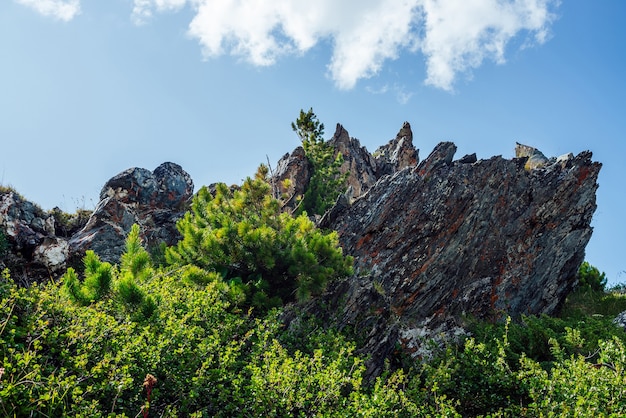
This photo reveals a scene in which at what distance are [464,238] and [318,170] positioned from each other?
14.1m

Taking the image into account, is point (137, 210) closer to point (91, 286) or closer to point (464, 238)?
point (91, 286)

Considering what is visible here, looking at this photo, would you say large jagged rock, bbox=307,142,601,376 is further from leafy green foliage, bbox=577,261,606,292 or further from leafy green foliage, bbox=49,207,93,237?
leafy green foliage, bbox=49,207,93,237

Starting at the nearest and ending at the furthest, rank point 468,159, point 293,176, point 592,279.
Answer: point 468,159
point 592,279
point 293,176

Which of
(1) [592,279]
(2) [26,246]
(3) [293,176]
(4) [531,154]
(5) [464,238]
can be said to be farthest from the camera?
(3) [293,176]

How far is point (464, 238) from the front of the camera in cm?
1917

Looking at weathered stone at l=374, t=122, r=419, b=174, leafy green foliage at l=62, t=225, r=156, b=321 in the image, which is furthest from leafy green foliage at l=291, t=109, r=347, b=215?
leafy green foliage at l=62, t=225, r=156, b=321

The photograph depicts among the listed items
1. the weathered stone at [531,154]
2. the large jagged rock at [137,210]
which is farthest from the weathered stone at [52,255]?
the weathered stone at [531,154]

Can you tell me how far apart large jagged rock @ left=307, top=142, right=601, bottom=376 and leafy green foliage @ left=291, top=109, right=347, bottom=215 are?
8.60 metres

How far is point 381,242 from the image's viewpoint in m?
18.0

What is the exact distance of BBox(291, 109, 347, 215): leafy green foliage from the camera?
2847 centimetres

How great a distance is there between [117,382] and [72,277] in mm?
3399

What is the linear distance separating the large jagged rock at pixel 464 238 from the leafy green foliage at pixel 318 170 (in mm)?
8596

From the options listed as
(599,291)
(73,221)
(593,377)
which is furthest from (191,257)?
(599,291)

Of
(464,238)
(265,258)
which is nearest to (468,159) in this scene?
(464,238)
